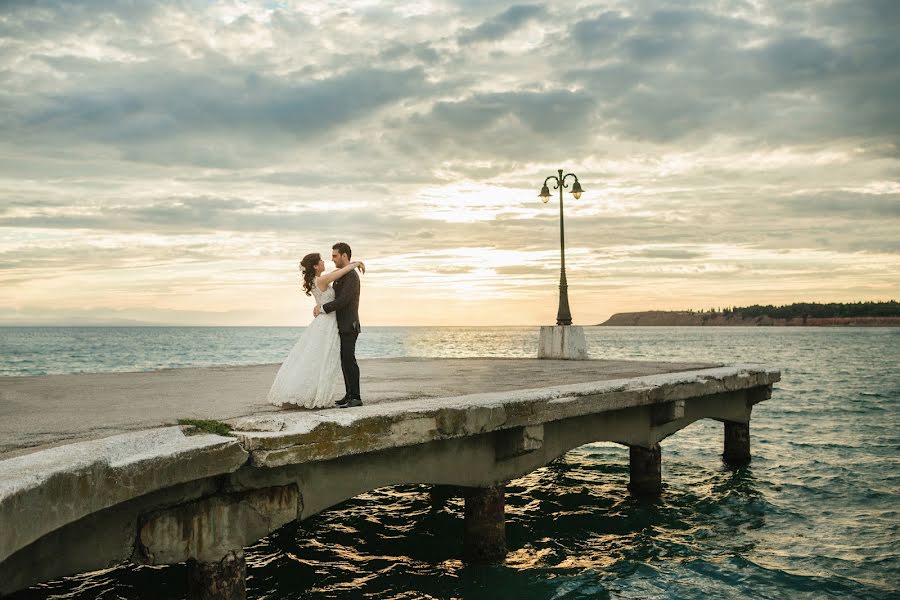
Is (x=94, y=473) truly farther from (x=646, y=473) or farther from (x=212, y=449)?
(x=646, y=473)

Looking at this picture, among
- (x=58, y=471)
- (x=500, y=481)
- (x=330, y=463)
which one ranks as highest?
(x=58, y=471)

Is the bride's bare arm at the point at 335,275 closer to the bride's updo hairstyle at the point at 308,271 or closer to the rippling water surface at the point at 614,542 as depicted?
the bride's updo hairstyle at the point at 308,271

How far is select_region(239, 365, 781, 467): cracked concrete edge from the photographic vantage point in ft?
19.5

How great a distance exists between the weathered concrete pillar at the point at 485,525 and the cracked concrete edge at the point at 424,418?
3.70 ft

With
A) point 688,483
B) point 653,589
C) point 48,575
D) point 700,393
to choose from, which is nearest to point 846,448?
point 688,483

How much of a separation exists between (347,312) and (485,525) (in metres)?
3.25

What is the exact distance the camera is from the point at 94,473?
4465 mm

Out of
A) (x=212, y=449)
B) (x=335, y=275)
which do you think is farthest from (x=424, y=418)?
(x=212, y=449)

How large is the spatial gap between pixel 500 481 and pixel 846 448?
14.0 meters

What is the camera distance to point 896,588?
877 cm

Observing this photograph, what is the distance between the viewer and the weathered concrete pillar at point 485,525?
8.84 meters

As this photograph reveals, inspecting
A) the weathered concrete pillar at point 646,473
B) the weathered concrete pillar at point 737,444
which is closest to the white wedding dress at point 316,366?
the weathered concrete pillar at point 646,473

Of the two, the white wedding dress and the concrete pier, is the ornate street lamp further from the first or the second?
the white wedding dress

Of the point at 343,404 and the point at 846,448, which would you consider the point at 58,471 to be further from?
the point at 846,448
